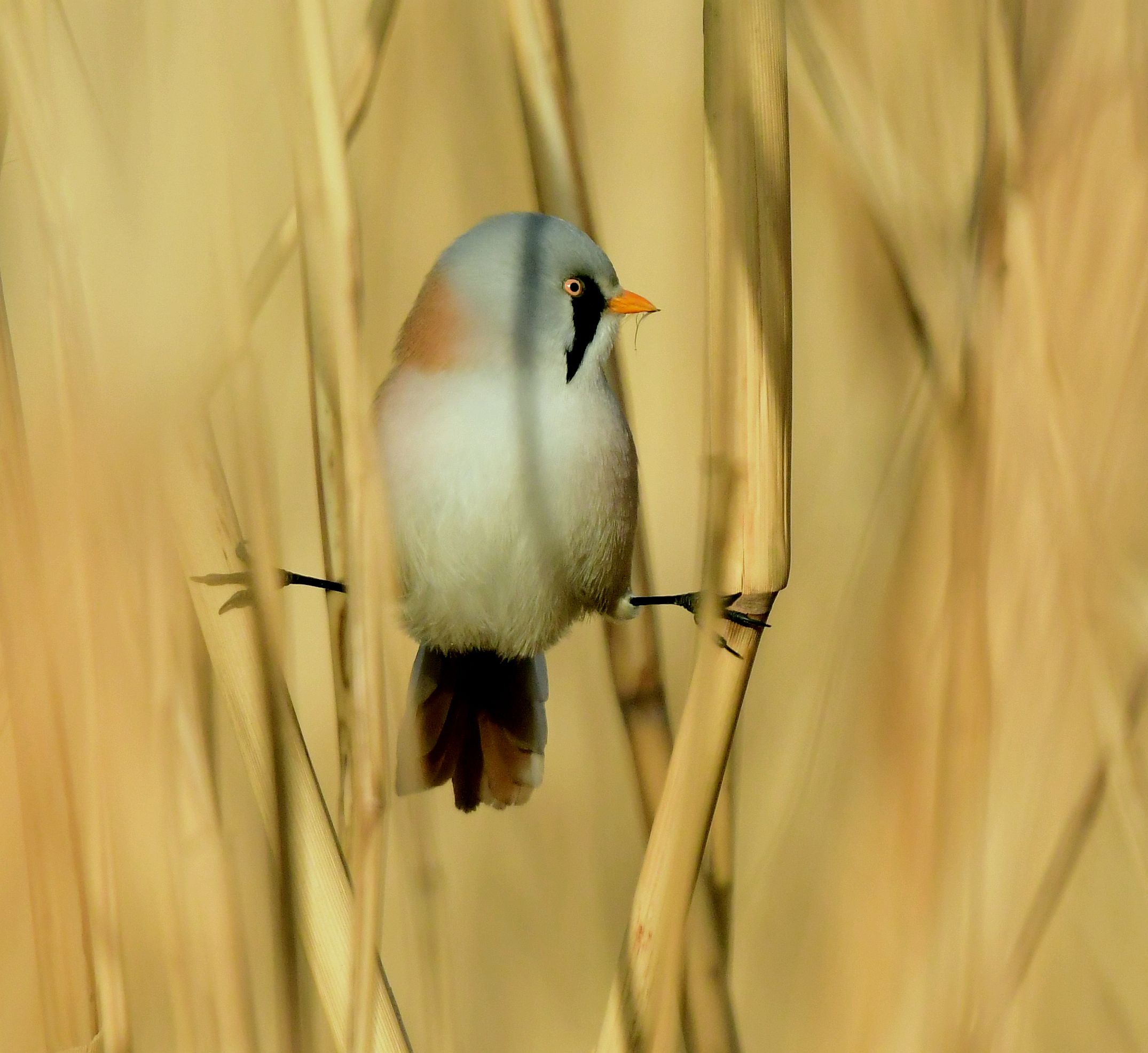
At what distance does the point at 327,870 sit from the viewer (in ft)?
2.99

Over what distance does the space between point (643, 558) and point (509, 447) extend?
31 cm

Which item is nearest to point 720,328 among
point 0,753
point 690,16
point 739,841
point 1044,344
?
point 1044,344

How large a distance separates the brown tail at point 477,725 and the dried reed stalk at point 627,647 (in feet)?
0.59

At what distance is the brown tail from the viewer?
149 centimetres

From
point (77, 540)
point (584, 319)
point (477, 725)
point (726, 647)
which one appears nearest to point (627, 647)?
point (477, 725)

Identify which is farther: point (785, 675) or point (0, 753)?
point (785, 675)

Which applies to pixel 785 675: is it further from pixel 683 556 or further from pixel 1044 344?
pixel 1044 344

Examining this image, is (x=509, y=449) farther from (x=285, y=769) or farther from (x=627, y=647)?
(x=285, y=769)

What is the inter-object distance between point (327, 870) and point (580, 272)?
0.78m

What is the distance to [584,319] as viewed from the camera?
1433mm

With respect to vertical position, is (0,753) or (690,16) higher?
(690,16)

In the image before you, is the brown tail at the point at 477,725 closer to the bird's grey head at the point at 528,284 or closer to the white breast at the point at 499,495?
the white breast at the point at 499,495

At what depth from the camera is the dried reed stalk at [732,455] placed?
884 mm

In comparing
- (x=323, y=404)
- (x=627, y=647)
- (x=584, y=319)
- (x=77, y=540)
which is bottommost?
(x=627, y=647)
